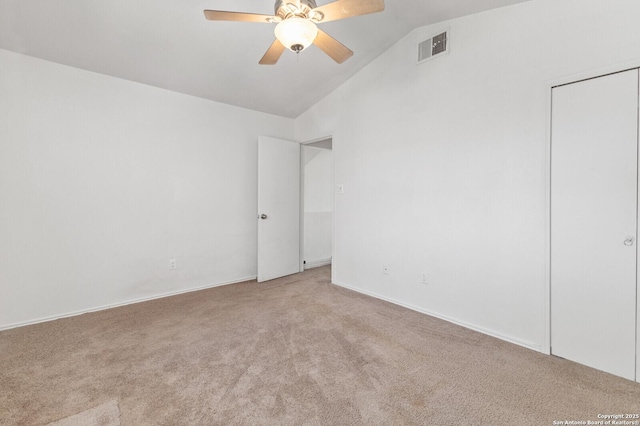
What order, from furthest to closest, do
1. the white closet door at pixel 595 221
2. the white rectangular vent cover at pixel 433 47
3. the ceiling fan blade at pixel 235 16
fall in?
1. the white rectangular vent cover at pixel 433 47
2. the white closet door at pixel 595 221
3. the ceiling fan blade at pixel 235 16

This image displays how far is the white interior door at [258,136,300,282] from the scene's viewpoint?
4059mm

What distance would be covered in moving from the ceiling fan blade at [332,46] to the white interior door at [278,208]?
218cm

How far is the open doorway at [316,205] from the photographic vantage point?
191 inches

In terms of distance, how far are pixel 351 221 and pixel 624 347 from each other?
258 centimetres

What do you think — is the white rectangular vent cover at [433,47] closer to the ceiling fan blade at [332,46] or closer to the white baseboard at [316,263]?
the ceiling fan blade at [332,46]

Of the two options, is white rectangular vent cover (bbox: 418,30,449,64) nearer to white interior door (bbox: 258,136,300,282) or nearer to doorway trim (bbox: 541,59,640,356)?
doorway trim (bbox: 541,59,640,356)

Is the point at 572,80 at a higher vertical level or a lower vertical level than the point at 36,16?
lower

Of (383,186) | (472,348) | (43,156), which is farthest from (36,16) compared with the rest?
(472,348)

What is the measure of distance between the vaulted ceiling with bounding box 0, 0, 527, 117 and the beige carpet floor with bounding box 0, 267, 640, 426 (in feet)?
8.47

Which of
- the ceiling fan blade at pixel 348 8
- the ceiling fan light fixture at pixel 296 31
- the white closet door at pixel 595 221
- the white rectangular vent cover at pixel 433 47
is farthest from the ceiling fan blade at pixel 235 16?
the white closet door at pixel 595 221

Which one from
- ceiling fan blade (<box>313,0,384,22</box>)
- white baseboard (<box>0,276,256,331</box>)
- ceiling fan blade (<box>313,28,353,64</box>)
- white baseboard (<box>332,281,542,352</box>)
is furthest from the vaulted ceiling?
white baseboard (<box>332,281,542,352</box>)

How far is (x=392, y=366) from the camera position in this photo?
199cm

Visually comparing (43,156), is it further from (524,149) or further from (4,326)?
(524,149)

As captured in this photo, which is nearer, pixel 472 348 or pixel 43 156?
pixel 472 348
